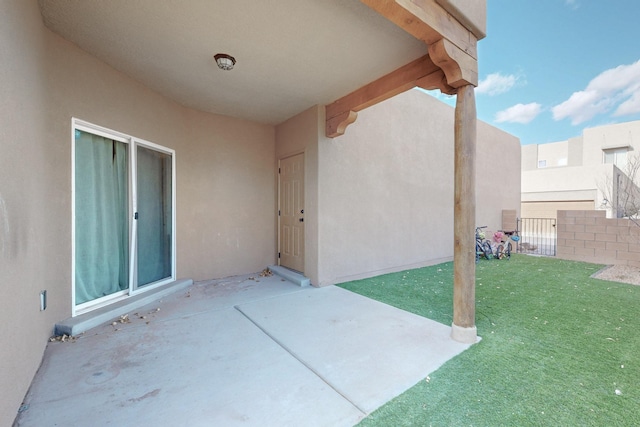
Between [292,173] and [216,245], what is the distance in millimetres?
1873

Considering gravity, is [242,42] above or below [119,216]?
above

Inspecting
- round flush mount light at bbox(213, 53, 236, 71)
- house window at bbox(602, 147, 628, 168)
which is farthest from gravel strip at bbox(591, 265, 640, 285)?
house window at bbox(602, 147, 628, 168)

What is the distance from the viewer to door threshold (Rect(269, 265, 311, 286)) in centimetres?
442

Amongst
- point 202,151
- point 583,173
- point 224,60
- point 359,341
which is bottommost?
point 359,341

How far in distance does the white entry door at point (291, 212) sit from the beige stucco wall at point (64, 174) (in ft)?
0.90

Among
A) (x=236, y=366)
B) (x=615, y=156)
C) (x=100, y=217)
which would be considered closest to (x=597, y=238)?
(x=236, y=366)

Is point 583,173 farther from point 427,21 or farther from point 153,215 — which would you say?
point 153,215

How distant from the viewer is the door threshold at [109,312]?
2.64 m

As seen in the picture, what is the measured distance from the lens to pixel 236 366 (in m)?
2.16

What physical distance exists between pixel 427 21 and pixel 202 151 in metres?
3.82

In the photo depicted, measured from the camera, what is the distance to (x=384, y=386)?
1915mm

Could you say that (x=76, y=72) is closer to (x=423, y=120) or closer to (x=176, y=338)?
(x=176, y=338)

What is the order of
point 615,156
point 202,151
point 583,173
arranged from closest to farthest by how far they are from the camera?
point 202,151, point 583,173, point 615,156

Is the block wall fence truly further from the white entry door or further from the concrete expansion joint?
the concrete expansion joint
